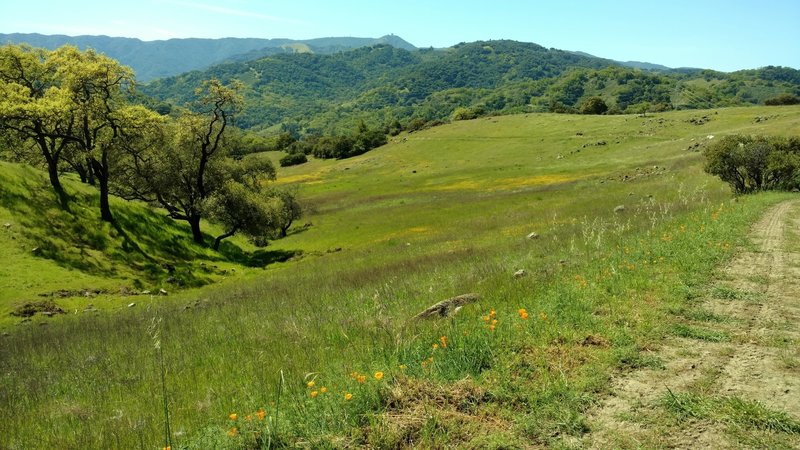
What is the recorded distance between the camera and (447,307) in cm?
1005

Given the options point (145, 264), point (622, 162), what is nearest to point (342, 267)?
point (145, 264)

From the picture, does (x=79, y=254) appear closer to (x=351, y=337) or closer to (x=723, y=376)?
(x=351, y=337)

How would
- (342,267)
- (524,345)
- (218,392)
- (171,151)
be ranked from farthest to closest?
1. (171,151)
2. (342,267)
3. (218,392)
4. (524,345)

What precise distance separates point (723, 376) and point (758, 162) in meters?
28.0

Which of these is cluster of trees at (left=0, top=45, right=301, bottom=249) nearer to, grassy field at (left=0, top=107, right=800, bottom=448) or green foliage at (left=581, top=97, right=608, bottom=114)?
grassy field at (left=0, top=107, right=800, bottom=448)

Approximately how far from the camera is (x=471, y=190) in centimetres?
6544

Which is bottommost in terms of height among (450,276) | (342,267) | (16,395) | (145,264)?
(145,264)

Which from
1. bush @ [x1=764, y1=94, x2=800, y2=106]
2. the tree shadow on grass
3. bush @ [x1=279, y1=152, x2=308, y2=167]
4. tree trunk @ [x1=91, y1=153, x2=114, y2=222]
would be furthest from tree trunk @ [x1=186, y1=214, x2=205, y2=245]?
bush @ [x1=764, y1=94, x2=800, y2=106]

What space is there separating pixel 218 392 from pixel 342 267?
18466 millimetres

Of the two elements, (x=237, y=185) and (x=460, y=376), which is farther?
(x=237, y=185)

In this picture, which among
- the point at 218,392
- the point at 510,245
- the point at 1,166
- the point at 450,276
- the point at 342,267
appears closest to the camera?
the point at 218,392

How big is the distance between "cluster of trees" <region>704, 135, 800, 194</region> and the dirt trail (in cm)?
2177

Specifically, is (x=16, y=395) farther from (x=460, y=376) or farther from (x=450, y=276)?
(x=450, y=276)

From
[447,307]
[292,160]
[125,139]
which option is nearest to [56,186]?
[125,139]
